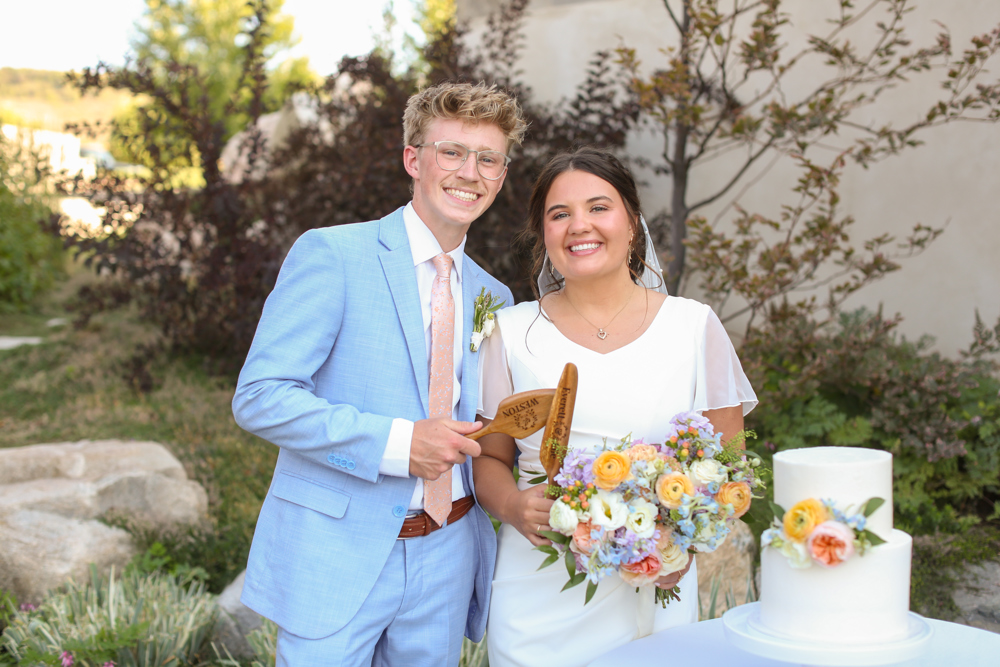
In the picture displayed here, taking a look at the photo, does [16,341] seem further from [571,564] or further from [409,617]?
[571,564]

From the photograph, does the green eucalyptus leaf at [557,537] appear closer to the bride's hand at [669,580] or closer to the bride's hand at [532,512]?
the bride's hand at [532,512]

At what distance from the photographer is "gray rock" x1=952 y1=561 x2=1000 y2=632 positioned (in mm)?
3557

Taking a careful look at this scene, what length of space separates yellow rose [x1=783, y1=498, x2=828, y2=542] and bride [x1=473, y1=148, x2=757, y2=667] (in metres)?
0.65

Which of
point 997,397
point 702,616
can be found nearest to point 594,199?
point 702,616

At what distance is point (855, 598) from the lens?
5.36 feet

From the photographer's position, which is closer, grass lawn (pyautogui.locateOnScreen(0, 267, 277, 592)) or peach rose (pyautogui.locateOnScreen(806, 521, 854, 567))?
peach rose (pyautogui.locateOnScreen(806, 521, 854, 567))

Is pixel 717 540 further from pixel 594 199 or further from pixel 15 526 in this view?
pixel 15 526

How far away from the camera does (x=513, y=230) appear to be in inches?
223

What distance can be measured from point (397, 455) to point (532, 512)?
0.39 m

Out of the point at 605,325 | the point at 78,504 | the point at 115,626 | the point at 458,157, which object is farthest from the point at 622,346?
the point at 78,504

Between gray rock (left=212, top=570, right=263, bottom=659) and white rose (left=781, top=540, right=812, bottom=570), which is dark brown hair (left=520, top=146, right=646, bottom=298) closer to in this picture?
white rose (left=781, top=540, right=812, bottom=570)

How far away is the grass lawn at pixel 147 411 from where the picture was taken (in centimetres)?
478

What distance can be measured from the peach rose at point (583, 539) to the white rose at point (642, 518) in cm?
9

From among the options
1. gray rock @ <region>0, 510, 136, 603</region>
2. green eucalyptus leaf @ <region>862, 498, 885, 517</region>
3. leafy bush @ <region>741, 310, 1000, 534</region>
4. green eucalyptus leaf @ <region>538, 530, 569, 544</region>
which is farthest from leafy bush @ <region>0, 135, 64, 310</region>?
green eucalyptus leaf @ <region>862, 498, 885, 517</region>
